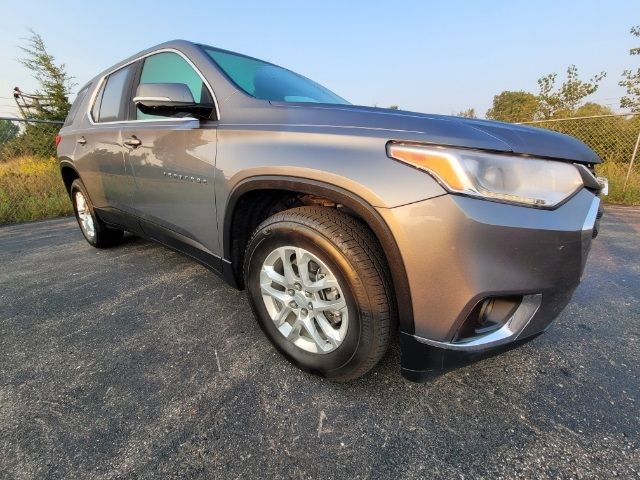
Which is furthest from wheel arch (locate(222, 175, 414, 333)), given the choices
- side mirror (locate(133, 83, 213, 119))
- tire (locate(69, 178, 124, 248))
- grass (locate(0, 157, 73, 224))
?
grass (locate(0, 157, 73, 224))

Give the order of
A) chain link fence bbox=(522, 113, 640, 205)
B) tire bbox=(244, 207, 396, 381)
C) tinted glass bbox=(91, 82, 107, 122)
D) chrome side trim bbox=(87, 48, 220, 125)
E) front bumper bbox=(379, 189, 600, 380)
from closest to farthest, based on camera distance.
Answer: front bumper bbox=(379, 189, 600, 380), tire bbox=(244, 207, 396, 381), chrome side trim bbox=(87, 48, 220, 125), tinted glass bbox=(91, 82, 107, 122), chain link fence bbox=(522, 113, 640, 205)

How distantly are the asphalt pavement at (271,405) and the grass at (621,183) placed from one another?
221 inches

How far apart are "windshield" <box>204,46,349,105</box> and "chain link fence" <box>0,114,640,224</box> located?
559 cm

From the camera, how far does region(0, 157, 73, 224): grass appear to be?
5.69 meters

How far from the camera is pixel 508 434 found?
1.27m

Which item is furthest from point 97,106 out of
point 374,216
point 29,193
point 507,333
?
point 29,193

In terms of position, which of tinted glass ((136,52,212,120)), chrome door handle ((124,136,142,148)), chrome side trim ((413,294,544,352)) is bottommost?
chrome side trim ((413,294,544,352))

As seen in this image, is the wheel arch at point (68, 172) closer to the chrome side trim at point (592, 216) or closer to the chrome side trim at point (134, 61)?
the chrome side trim at point (134, 61)

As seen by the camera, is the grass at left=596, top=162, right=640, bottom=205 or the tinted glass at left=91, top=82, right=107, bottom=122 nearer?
the tinted glass at left=91, top=82, right=107, bottom=122

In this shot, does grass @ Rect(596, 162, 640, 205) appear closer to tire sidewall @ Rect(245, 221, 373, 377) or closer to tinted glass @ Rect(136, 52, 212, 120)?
tire sidewall @ Rect(245, 221, 373, 377)

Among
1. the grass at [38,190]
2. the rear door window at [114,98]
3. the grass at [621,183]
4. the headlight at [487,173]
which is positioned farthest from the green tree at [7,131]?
the grass at [621,183]

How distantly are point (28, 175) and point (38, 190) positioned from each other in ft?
1.82

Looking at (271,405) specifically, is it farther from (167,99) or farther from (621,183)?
(621,183)

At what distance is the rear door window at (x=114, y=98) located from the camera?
262 cm
